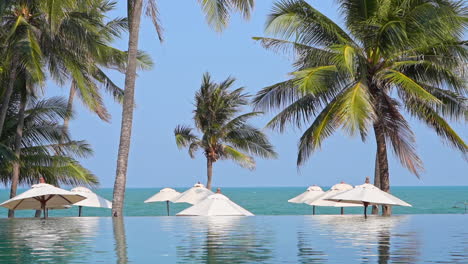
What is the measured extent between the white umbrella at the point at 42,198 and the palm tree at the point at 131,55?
→ 239 cm

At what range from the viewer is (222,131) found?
39156 mm

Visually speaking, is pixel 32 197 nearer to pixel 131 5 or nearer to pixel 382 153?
pixel 131 5

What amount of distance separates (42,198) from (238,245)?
1377cm

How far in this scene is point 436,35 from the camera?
23.3 m

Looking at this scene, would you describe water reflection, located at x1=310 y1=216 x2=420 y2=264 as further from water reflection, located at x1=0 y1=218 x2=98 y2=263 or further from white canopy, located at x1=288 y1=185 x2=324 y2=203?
white canopy, located at x1=288 y1=185 x2=324 y2=203

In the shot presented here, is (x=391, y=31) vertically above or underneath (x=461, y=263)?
above

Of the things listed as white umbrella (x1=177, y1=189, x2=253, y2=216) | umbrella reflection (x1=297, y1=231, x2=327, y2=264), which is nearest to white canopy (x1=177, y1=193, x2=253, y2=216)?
white umbrella (x1=177, y1=189, x2=253, y2=216)

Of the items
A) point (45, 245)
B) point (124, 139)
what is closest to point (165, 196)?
point (124, 139)

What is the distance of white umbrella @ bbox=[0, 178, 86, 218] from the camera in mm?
23109

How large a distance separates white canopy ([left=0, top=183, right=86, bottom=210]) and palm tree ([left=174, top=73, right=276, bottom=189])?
14.0 metres

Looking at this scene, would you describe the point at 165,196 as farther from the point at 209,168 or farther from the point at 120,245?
the point at 120,245

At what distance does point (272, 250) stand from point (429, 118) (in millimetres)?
15367

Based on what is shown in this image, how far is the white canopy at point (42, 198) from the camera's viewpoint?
75.8 feet

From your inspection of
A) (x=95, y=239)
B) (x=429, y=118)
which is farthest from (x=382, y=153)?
(x=95, y=239)
